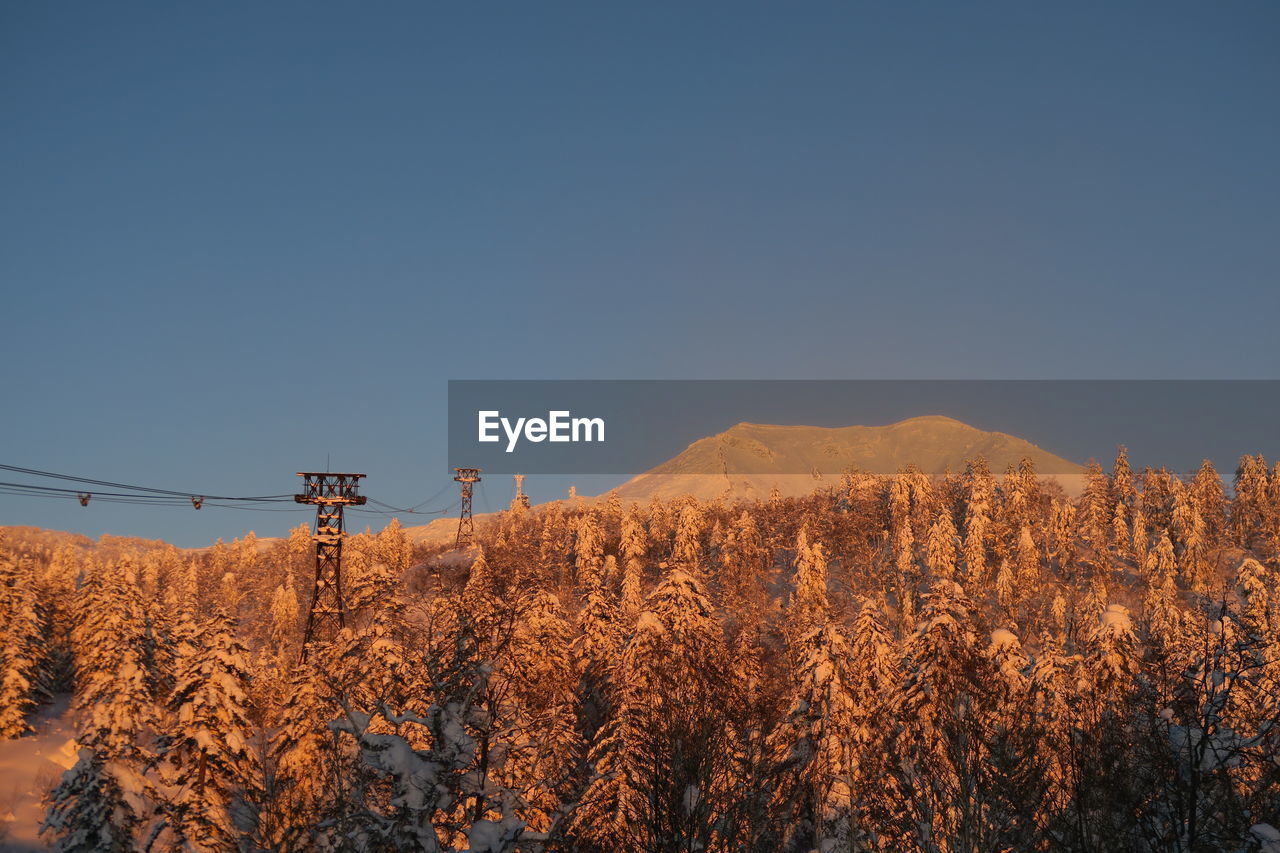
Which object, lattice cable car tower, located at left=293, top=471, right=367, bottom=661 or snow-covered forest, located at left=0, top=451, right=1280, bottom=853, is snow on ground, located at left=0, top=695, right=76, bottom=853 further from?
lattice cable car tower, located at left=293, top=471, right=367, bottom=661

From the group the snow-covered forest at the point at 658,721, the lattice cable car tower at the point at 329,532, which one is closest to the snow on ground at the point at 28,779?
the snow-covered forest at the point at 658,721

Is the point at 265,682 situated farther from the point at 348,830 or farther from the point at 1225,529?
the point at 1225,529

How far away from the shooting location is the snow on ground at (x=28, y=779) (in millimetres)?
45347

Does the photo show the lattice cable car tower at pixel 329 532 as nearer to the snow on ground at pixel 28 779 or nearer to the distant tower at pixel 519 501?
the snow on ground at pixel 28 779

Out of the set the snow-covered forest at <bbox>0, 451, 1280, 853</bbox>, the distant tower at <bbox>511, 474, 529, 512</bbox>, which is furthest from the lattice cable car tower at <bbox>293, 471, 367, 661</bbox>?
the distant tower at <bbox>511, 474, 529, 512</bbox>

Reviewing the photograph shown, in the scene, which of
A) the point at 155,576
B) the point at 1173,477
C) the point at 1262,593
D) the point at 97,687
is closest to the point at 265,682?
the point at 97,687

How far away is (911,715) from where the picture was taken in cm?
3102

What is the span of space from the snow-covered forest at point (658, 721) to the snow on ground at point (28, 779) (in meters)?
1.58

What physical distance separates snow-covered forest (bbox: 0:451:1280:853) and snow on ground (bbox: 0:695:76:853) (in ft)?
5.20

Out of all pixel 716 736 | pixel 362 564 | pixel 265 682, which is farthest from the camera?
pixel 362 564

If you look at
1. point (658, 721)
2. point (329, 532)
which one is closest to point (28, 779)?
point (329, 532)

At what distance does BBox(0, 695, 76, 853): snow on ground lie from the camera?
45347 millimetres

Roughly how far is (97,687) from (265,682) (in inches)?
381

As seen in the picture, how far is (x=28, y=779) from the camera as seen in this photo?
52281mm
